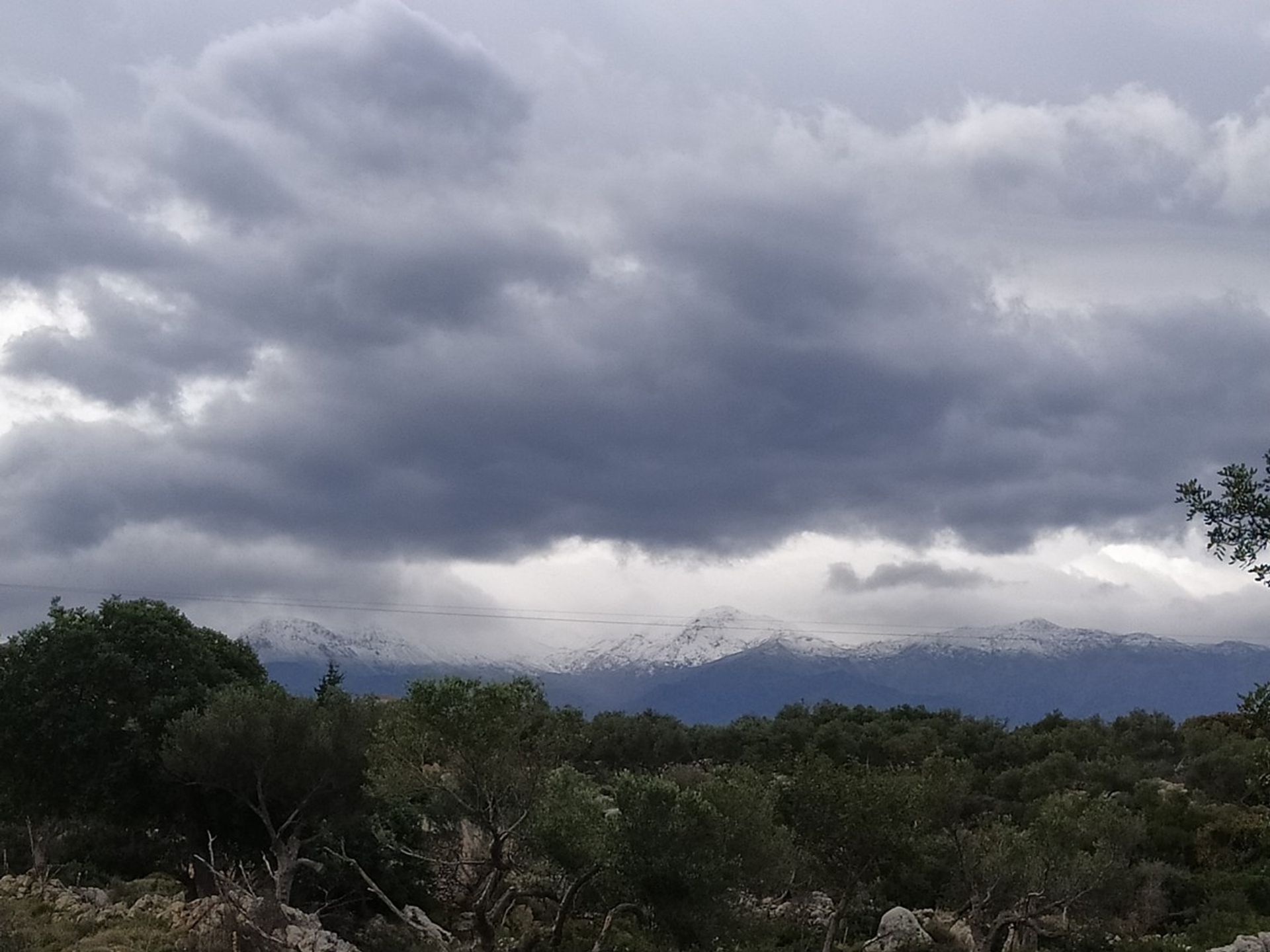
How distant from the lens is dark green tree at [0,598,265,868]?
144 ft

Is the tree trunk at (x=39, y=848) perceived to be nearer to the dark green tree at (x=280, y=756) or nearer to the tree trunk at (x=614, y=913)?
the dark green tree at (x=280, y=756)

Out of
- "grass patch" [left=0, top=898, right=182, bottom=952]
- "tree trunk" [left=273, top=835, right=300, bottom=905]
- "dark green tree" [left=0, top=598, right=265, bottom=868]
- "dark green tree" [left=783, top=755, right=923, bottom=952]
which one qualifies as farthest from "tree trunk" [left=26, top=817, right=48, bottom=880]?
"dark green tree" [left=783, top=755, right=923, bottom=952]

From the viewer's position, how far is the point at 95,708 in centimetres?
4466

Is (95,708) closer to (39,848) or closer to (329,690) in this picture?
(329,690)

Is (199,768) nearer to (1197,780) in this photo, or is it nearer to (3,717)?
(3,717)

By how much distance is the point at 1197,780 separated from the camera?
67.9 metres

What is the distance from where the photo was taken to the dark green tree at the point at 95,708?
43.8 meters

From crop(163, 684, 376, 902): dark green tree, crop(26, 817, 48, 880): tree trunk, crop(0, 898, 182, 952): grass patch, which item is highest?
crop(163, 684, 376, 902): dark green tree

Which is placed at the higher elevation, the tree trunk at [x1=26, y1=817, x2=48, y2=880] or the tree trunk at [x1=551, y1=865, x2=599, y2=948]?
the tree trunk at [x1=551, y1=865, x2=599, y2=948]

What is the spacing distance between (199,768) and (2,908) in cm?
731

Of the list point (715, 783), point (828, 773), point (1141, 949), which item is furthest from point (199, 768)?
point (1141, 949)

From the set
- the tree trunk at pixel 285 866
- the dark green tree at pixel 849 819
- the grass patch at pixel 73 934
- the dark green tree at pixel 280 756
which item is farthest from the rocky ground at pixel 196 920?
the dark green tree at pixel 849 819

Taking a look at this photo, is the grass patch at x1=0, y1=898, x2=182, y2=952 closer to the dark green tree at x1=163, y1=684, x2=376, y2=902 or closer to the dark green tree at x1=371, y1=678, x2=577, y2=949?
the dark green tree at x1=163, y1=684, x2=376, y2=902

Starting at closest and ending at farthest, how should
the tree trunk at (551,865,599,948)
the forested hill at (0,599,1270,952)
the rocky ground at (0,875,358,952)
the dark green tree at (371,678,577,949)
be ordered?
the tree trunk at (551,865,599,948)
the dark green tree at (371,678,577,949)
the forested hill at (0,599,1270,952)
the rocky ground at (0,875,358,952)
